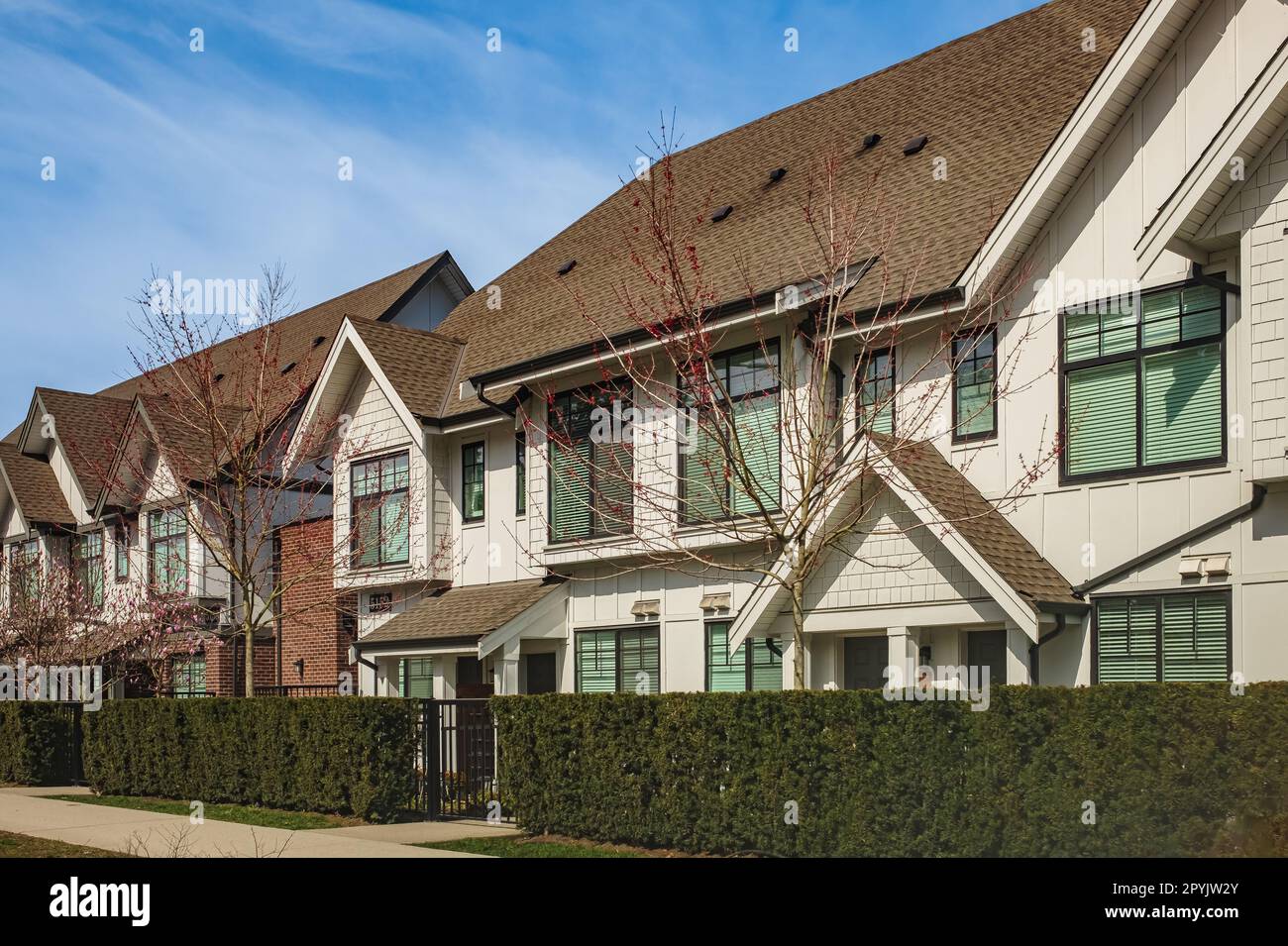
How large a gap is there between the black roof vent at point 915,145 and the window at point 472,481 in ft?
30.2

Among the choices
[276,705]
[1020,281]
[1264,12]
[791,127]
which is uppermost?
[791,127]

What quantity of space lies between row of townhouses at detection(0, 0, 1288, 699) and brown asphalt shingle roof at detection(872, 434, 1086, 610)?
6 centimetres

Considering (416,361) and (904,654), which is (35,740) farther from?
(904,654)

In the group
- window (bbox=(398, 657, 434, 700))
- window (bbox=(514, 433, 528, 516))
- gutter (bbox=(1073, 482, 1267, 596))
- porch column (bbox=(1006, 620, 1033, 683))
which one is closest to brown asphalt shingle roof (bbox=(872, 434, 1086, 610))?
gutter (bbox=(1073, 482, 1267, 596))

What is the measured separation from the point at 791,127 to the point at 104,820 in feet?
52.6

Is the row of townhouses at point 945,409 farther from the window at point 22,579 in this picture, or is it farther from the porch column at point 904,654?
the window at point 22,579

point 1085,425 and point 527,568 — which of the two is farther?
point 527,568

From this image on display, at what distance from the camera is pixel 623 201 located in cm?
2856

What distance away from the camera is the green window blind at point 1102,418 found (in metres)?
15.9

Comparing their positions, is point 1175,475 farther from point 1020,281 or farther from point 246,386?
point 246,386

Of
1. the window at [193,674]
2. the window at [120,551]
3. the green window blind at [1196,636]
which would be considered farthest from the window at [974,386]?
the window at [120,551]

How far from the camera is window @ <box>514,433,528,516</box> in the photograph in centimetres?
2473
